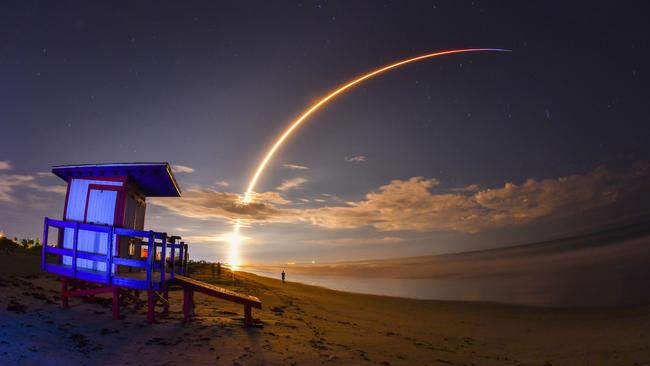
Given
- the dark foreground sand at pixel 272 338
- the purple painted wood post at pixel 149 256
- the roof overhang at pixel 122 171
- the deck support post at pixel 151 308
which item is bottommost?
the dark foreground sand at pixel 272 338

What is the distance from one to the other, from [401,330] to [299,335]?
6076 millimetres

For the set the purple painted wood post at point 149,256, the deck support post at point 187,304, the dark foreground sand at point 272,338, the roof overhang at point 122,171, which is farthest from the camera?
the roof overhang at point 122,171

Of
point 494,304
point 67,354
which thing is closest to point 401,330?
point 67,354

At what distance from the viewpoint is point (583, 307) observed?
25.6 m

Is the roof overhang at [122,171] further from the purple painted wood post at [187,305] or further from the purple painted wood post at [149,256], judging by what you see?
the purple painted wood post at [187,305]

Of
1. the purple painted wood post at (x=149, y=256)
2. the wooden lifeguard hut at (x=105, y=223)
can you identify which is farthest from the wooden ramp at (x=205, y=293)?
the purple painted wood post at (x=149, y=256)

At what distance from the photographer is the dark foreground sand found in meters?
7.38

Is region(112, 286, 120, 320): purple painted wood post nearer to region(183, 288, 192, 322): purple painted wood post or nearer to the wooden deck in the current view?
the wooden deck

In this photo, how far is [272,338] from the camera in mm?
9852

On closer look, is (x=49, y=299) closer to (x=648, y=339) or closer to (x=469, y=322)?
(x=469, y=322)

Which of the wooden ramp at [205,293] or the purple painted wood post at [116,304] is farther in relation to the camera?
the wooden ramp at [205,293]

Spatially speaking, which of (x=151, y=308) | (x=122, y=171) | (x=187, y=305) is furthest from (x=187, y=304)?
(x=122, y=171)

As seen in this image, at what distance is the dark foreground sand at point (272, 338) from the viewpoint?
24.2 ft

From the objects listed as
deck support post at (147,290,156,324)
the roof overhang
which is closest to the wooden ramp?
deck support post at (147,290,156,324)
